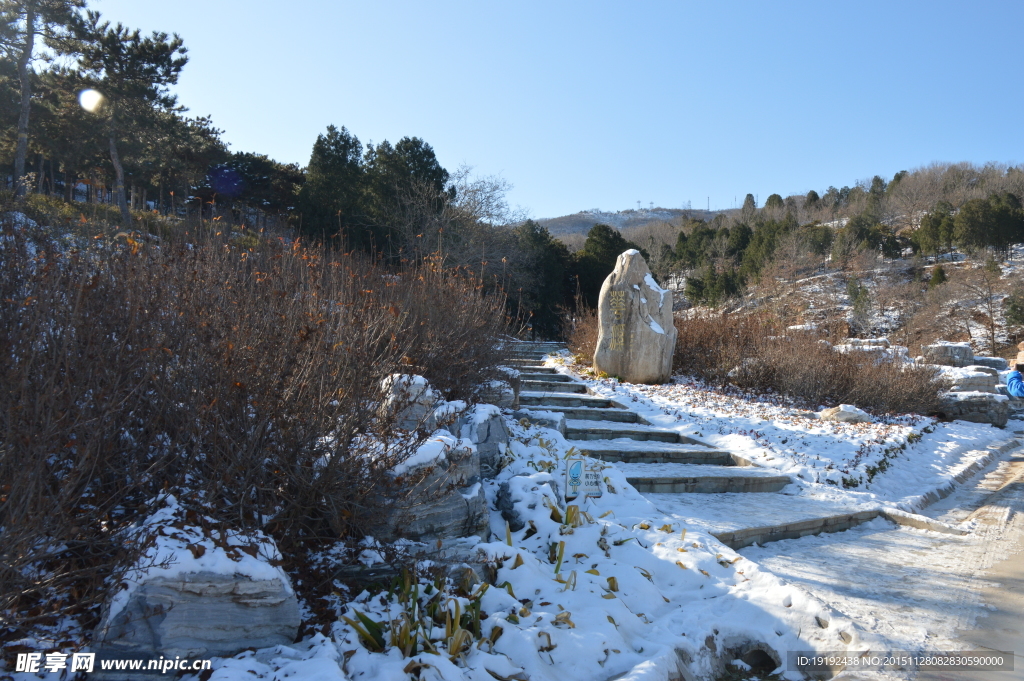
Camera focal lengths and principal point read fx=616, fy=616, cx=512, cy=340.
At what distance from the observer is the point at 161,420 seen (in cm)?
272

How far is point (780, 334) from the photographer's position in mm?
11523

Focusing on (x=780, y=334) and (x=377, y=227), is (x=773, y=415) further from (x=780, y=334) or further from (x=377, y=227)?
(x=377, y=227)

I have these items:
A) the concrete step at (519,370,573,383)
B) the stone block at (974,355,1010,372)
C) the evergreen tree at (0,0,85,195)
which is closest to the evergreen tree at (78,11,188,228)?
the evergreen tree at (0,0,85,195)

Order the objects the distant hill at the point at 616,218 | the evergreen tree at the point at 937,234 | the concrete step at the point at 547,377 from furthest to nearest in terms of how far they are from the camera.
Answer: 1. the distant hill at the point at 616,218
2. the evergreen tree at the point at 937,234
3. the concrete step at the point at 547,377

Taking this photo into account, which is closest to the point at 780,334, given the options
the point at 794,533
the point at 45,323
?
the point at 794,533

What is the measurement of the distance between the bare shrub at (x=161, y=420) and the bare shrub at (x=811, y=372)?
8457 millimetres

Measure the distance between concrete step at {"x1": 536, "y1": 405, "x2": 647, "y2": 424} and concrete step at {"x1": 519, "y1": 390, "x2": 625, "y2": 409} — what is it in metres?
0.23

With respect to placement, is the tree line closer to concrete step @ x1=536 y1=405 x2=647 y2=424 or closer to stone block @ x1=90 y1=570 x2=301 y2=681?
concrete step @ x1=536 y1=405 x2=647 y2=424

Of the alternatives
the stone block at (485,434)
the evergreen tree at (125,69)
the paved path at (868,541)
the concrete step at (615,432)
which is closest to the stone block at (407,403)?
the stone block at (485,434)

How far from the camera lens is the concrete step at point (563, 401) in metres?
8.38

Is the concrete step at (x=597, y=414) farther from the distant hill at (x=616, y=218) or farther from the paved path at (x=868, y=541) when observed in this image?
the distant hill at (x=616, y=218)

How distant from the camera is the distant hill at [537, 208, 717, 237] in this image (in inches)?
2461

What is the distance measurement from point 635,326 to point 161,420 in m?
8.90

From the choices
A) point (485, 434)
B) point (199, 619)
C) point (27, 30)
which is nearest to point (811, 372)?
point (485, 434)
